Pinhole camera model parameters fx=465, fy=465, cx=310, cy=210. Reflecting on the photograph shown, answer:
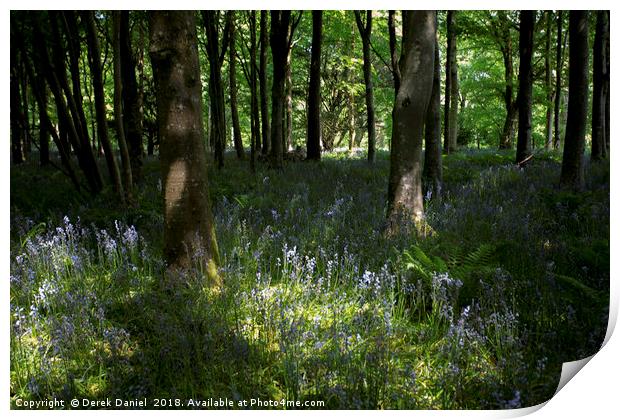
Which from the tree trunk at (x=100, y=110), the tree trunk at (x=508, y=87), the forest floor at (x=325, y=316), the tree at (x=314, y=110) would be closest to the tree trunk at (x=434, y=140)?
the forest floor at (x=325, y=316)

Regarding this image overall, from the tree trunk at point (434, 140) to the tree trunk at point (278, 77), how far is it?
12.0ft

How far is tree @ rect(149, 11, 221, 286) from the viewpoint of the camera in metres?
3.20

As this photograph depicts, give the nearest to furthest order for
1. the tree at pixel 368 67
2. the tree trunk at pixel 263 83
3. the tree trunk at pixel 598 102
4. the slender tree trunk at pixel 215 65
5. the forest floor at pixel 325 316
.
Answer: the forest floor at pixel 325 316 < the tree trunk at pixel 598 102 < the slender tree trunk at pixel 215 65 < the tree trunk at pixel 263 83 < the tree at pixel 368 67

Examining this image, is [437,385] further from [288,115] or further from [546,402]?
[288,115]

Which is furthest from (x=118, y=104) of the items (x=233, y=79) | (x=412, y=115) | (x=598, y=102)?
(x=233, y=79)

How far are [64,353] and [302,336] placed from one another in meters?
1.39

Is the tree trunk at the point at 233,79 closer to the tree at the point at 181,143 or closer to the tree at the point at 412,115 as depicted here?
the tree at the point at 412,115

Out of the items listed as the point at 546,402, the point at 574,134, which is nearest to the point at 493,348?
the point at 546,402

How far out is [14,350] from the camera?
9.12 ft

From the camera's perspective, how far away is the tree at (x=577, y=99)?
5.45m

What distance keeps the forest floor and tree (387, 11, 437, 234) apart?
0.33 metres

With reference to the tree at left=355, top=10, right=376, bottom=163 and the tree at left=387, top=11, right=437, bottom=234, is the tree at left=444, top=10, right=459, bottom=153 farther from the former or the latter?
the tree at left=387, top=11, right=437, bottom=234

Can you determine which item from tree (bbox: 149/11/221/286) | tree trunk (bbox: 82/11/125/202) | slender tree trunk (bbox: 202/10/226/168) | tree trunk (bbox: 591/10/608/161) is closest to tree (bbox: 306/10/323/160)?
slender tree trunk (bbox: 202/10/226/168)

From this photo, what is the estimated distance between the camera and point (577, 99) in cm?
545
